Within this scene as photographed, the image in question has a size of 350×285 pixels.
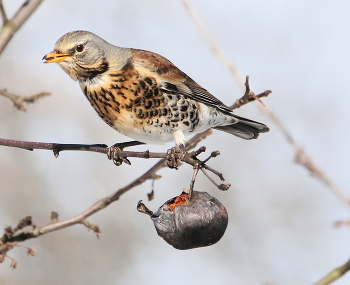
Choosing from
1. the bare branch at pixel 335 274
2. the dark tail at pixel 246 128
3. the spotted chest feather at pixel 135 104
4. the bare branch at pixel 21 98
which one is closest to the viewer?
the bare branch at pixel 335 274

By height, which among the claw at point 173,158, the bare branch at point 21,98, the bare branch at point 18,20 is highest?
the bare branch at point 18,20

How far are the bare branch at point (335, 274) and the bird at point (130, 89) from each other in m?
2.03

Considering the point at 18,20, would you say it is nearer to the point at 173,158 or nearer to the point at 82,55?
the point at 173,158

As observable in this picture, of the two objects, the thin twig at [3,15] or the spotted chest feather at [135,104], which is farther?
the spotted chest feather at [135,104]

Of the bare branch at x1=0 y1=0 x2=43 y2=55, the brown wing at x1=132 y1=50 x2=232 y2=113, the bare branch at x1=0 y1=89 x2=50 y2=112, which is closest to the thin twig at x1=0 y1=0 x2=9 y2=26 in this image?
the bare branch at x1=0 y1=0 x2=43 y2=55

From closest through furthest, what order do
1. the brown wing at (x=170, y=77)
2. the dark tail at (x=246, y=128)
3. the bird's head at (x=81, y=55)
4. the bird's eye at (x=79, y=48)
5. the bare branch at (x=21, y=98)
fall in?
the bare branch at (x=21, y=98) < the bird's head at (x=81, y=55) < the bird's eye at (x=79, y=48) < the brown wing at (x=170, y=77) < the dark tail at (x=246, y=128)

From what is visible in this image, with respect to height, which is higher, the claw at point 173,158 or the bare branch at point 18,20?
the bare branch at point 18,20

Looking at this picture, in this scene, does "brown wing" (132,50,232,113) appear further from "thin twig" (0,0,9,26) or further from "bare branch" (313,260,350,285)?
"bare branch" (313,260,350,285)

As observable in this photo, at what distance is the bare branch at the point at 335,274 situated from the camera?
215 centimetres

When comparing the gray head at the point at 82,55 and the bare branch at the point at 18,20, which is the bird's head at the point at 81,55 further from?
the bare branch at the point at 18,20

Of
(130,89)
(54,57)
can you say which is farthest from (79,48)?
(130,89)

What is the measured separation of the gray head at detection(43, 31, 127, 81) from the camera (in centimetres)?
373

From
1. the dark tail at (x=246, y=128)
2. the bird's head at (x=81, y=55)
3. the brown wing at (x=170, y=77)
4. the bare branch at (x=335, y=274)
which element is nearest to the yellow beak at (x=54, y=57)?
the bird's head at (x=81, y=55)

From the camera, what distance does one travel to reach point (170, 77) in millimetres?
4340
